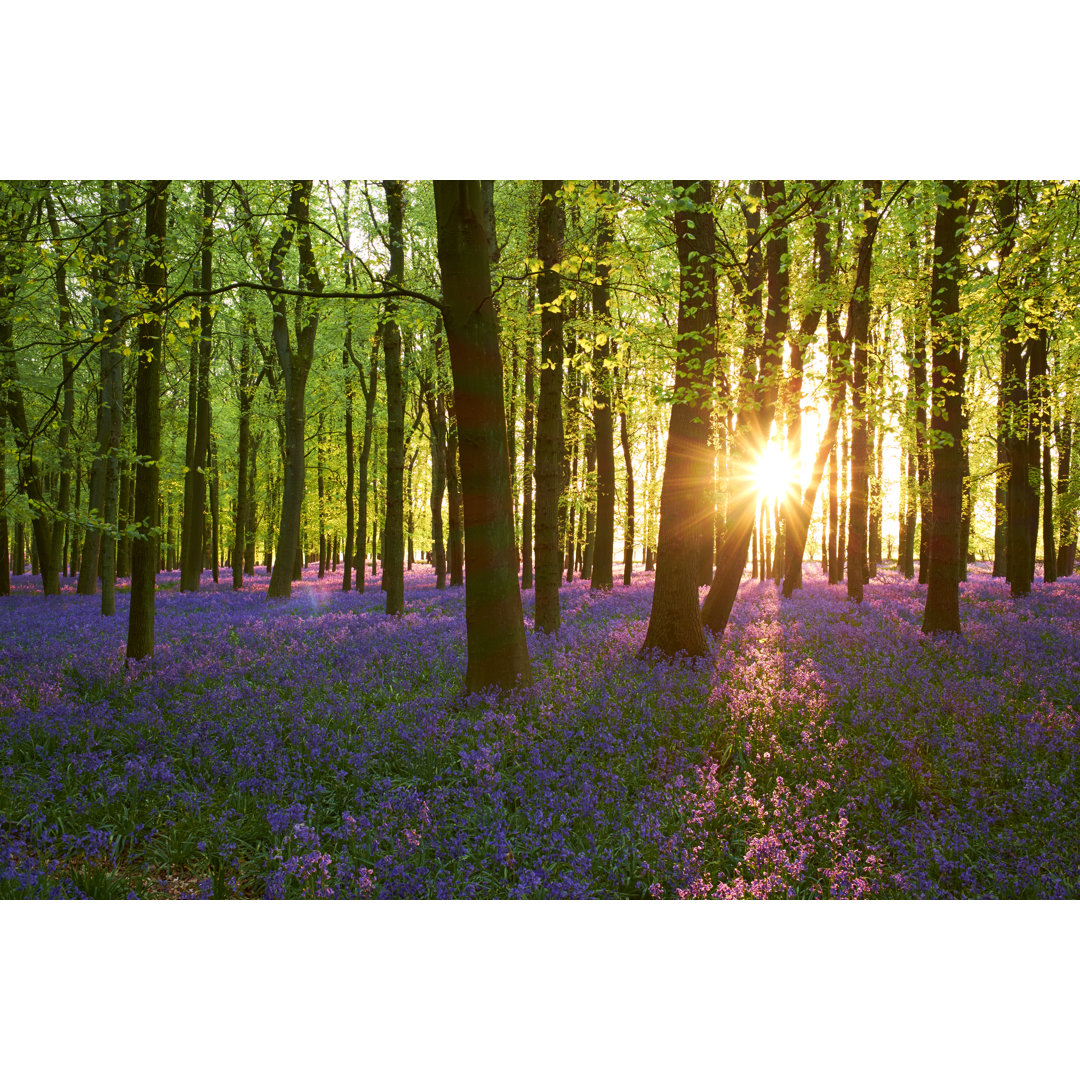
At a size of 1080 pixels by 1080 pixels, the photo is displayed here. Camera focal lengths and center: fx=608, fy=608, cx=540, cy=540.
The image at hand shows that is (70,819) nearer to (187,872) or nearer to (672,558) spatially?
(187,872)

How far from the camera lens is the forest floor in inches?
166

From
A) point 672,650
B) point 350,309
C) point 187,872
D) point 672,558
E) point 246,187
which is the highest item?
point 246,187

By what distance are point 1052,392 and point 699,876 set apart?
1804cm

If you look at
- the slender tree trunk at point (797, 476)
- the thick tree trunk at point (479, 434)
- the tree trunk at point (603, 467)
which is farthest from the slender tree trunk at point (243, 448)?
the slender tree trunk at point (797, 476)

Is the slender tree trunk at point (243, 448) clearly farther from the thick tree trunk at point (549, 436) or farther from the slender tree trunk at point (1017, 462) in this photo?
the slender tree trunk at point (1017, 462)

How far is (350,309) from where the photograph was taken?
14.5 meters

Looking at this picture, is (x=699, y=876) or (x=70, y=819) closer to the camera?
(x=699, y=876)

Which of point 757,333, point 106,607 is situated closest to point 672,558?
point 757,333

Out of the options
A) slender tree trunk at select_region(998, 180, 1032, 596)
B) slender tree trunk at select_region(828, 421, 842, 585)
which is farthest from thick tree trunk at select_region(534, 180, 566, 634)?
slender tree trunk at select_region(828, 421, 842, 585)

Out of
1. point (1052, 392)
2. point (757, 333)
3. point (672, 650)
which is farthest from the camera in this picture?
point (1052, 392)

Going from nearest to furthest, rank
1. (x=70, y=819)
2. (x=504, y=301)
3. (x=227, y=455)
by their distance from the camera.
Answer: (x=70, y=819) → (x=504, y=301) → (x=227, y=455)

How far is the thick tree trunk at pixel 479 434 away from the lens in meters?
6.90

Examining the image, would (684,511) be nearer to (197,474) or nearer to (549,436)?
(549,436)

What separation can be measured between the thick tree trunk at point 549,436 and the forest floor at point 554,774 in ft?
5.66
